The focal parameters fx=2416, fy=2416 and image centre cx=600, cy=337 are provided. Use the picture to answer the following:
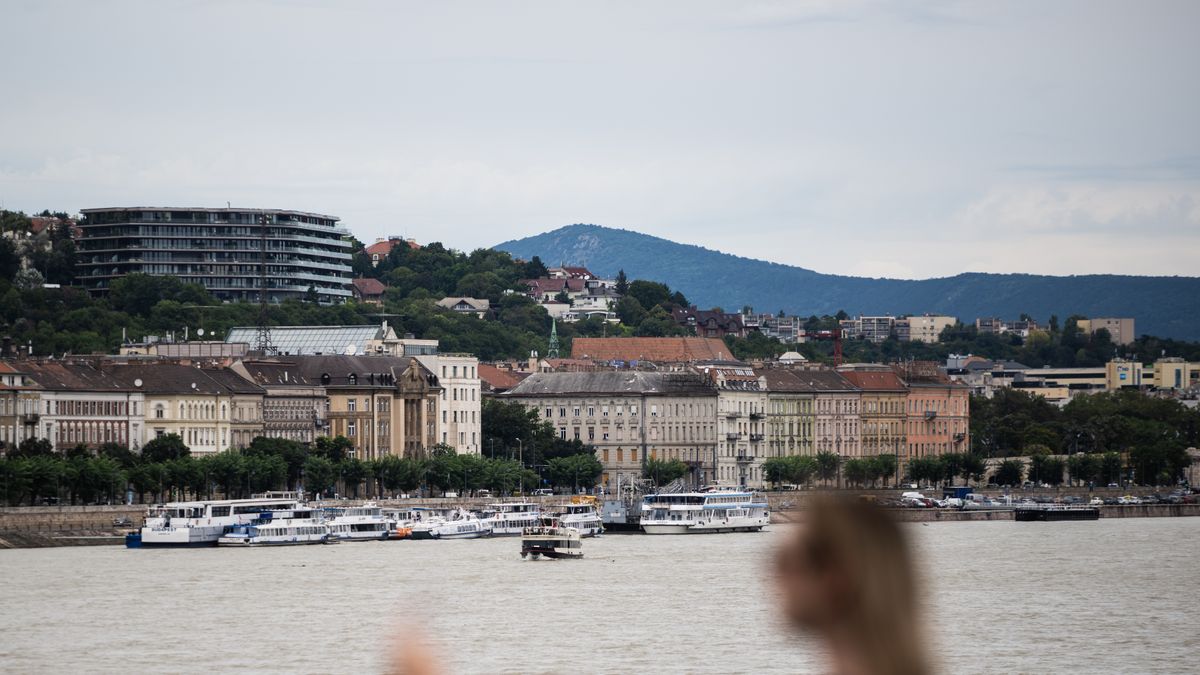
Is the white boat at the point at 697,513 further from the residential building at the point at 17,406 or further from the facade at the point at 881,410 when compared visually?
the facade at the point at 881,410

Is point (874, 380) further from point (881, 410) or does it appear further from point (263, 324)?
point (263, 324)

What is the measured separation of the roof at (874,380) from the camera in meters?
168

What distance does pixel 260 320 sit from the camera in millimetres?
167250

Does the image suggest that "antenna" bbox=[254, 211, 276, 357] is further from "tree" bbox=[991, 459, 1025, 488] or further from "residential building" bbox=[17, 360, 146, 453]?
"tree" bbox=[991, 459, 1025, 488]

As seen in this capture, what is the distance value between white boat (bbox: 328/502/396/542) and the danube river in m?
6.84

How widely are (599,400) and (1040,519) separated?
28.9 m

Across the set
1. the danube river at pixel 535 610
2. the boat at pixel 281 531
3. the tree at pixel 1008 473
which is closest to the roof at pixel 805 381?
the tree at pixel 1008 473

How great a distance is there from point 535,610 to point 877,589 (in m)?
54.4

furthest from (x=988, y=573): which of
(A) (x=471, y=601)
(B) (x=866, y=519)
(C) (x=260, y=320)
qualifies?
(C) (x=260, y=320)

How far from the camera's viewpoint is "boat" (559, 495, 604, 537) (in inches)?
3969

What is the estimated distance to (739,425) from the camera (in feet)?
505

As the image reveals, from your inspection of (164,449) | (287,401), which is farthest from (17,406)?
(287,401)

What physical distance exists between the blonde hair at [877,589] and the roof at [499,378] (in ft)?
488

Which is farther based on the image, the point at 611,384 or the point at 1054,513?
the point at 611,384
